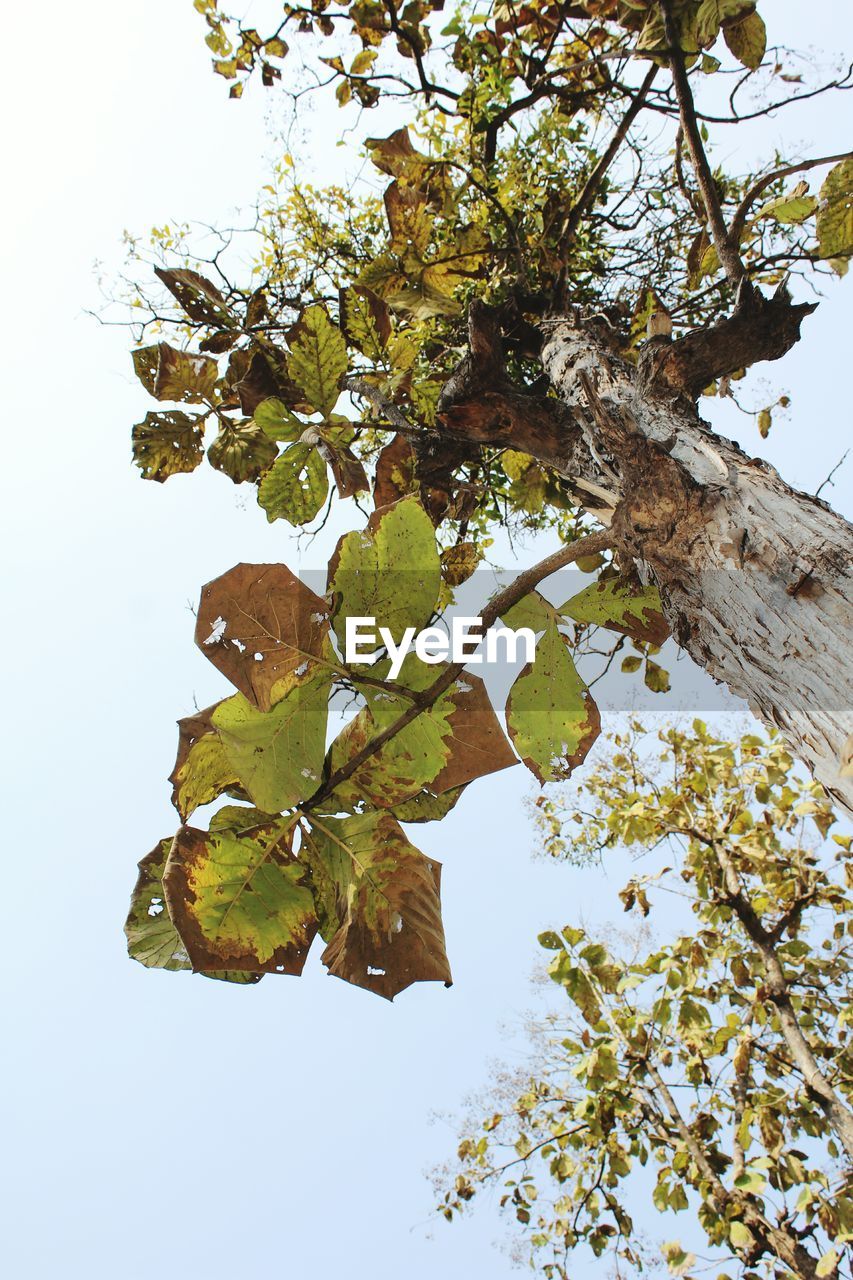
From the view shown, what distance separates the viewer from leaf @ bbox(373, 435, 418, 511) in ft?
7.21

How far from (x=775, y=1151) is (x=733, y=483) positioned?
305cm

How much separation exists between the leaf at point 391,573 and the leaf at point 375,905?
1.20 feet

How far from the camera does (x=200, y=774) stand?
134 centimetres

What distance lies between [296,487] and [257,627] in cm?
58

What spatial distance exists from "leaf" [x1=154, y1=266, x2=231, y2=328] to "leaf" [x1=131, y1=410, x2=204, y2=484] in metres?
0.38

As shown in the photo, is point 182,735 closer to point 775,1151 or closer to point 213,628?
point 213,628

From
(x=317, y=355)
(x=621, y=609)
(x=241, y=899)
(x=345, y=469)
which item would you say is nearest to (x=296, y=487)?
(x=345, y=469)

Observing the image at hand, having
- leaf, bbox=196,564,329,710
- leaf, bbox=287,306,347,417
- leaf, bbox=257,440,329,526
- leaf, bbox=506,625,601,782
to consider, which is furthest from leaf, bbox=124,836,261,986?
leaf, bbox=287,306,347,417

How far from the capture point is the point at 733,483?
1.17 m

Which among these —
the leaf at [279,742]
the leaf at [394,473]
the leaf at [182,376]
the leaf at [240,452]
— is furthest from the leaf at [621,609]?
the leaf at [182,376]

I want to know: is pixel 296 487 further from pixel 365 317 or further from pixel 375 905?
pixel 375 905

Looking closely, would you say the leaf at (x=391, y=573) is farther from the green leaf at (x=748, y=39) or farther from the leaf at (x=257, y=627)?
the green leaf at (x=748, y=39)

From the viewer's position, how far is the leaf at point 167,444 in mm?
2023

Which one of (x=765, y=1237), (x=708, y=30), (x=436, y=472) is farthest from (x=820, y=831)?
(x=708, y=30)
